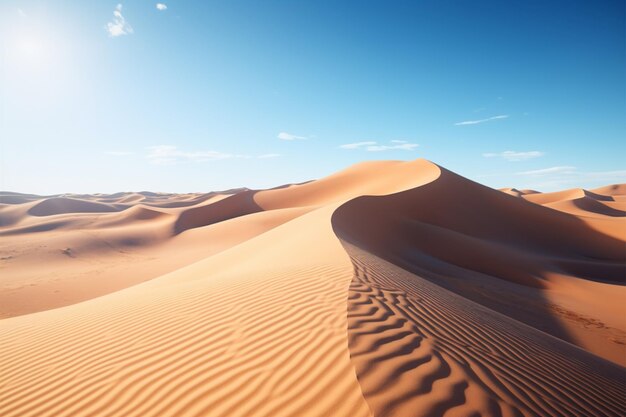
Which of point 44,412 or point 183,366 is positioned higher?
point 183,366

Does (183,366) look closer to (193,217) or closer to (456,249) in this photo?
(456,249)

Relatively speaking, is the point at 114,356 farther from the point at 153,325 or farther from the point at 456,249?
the point at 456,249

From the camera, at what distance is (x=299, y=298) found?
3.73m

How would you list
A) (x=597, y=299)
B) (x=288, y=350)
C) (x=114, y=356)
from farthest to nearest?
(x=597, y=299), (x=114, y=356), (x=288, y=350)

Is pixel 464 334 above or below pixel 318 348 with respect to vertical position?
below

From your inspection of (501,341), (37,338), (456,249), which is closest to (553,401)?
(501,341)

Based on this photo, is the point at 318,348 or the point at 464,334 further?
the point at 464,334

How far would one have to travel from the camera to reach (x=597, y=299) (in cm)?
931

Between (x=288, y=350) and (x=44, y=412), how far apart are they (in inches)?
79.1

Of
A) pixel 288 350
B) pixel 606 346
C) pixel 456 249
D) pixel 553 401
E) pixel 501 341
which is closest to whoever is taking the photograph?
pixel 553 401

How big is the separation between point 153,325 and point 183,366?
4.14 ft

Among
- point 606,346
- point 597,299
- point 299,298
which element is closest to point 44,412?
point 299,298

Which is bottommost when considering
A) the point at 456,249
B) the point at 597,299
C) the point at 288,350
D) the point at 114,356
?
the point at 597,299

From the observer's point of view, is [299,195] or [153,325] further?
[299,195]
